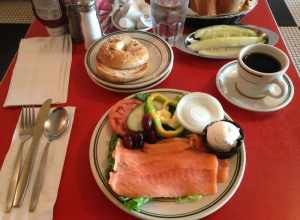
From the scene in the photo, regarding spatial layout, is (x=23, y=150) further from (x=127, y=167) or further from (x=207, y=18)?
(x=207, y=18)

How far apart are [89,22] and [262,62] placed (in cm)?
43

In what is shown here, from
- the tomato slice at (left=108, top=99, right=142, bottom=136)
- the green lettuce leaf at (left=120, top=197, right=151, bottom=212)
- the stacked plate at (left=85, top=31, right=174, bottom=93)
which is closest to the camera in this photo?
the green lettuce leaf at (left=120, top=197, right=151, bottom=212)

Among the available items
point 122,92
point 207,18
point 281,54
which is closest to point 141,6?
point 207,18

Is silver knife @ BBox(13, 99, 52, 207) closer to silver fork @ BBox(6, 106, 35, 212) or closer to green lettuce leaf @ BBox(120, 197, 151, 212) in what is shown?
silver fork @ BBox(6, 106, 35, 212)

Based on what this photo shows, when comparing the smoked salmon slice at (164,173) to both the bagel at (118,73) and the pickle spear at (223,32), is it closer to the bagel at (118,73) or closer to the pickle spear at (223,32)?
the bagel at (118,73)

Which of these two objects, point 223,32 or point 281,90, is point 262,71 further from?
point 223,32

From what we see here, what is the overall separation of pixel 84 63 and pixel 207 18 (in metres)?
0.36

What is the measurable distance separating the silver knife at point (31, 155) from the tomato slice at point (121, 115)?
15 centimetres

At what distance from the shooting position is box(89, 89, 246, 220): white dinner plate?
0.51m

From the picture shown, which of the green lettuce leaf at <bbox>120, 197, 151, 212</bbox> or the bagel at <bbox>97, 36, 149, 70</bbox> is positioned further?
the bagel at <bbox>97, 36, 149, 70</bbox>

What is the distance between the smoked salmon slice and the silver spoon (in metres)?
0.15

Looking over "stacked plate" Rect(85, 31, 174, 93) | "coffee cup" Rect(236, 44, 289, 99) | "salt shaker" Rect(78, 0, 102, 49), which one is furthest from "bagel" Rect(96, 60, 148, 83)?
"coffee cup" Rect(236, 44, 289, 99)

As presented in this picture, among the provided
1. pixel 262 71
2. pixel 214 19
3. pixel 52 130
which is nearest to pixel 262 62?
pixel 262 71

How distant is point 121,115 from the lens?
2.11ft
